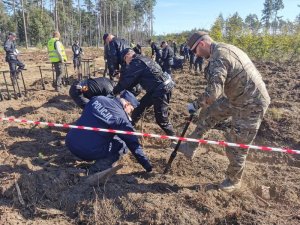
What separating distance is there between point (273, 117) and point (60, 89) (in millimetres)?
6310

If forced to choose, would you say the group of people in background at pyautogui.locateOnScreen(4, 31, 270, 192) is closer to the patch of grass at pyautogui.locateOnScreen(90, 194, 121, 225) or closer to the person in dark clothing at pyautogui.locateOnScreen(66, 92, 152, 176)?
the person in dark clothing at pyautogui.locateOnScreen(66, 92, 152, 176)

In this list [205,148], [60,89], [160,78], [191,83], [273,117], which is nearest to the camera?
[160,78]

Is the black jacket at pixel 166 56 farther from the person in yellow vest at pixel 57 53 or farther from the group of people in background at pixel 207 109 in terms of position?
the group of people in background at pixel 207 109

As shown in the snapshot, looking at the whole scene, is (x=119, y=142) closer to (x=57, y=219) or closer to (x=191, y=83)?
(x=57, y=219)

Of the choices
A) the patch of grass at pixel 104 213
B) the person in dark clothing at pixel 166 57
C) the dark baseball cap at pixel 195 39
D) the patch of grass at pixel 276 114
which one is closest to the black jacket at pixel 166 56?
the person in dark clothing at pixel 166 57

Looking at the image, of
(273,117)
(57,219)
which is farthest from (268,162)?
(57,219)

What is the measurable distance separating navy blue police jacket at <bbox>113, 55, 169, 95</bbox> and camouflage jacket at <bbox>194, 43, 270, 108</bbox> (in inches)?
63.7

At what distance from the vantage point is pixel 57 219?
3.28 m

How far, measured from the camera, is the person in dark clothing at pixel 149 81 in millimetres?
5016

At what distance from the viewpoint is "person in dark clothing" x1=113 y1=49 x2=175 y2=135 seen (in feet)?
16.5

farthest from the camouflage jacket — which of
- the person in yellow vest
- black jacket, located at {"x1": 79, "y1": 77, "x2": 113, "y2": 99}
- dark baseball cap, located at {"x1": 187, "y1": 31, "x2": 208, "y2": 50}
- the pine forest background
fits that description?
the pine forest background

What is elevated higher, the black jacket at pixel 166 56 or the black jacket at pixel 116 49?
the black jacket at pixel 116 49

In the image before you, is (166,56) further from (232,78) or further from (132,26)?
(132,26)

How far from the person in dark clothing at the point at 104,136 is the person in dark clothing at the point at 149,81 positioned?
961mm
